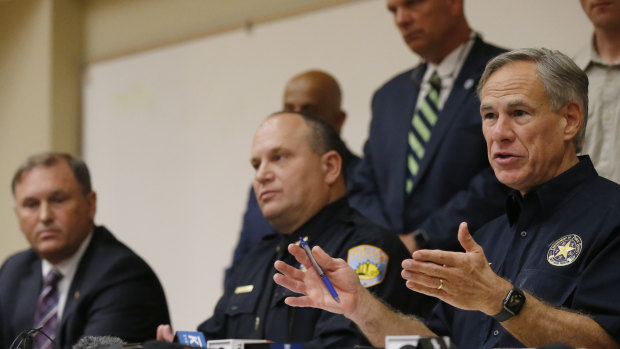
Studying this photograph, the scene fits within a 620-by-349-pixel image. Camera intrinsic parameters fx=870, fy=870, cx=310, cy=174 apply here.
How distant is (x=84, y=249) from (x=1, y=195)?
→ 2.59 meters

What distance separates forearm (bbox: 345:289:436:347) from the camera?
89.5 inches

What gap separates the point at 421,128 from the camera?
3492mm

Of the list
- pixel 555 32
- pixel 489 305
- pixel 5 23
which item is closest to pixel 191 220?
pixel 5 23

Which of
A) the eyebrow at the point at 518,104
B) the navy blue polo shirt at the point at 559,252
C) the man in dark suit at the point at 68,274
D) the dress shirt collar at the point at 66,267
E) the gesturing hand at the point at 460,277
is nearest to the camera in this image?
the gesturing hand at the point at 460,277

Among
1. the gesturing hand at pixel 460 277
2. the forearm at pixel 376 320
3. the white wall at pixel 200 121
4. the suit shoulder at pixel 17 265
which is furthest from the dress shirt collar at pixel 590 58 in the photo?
the suit shoulder at pixel 17 265

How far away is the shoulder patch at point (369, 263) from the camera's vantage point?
2865 mm

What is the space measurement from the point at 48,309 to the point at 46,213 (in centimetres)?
44

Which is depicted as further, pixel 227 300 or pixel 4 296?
pixel 4 296

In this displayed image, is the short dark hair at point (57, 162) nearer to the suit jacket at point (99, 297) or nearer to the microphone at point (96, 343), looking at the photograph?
the suit jacket at point (99, 297)

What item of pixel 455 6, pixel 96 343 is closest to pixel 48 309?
pixel 96 343

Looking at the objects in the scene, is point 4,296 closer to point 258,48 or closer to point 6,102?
point 258,48

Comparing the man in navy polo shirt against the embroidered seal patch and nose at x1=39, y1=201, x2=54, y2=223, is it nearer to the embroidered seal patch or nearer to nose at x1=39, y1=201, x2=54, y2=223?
the embroidered seal patch

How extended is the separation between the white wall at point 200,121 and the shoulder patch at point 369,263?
1.97 m

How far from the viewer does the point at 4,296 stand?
3945 millimetres
